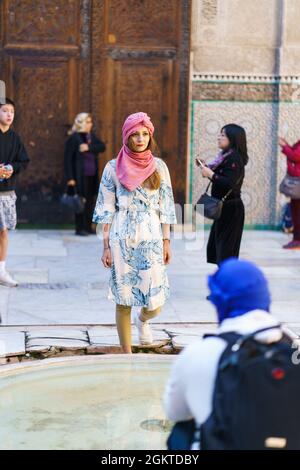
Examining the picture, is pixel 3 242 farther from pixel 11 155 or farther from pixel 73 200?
pixel 73 200

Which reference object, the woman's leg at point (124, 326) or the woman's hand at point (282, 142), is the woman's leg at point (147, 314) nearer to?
the woman's leg at point (124, 326)

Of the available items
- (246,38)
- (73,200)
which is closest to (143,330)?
(73,200)

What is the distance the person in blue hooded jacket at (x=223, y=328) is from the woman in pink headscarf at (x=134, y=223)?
100 inches

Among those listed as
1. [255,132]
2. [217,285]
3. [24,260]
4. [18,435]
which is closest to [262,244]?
[255,132]

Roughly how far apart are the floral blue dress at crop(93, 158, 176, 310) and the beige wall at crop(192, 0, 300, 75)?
5480 mm

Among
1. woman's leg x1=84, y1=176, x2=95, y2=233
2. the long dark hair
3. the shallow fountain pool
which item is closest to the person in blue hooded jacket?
the shallow fountain pool

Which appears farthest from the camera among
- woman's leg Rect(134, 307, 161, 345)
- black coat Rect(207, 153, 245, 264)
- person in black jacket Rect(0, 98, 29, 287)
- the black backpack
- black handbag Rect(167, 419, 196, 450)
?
person in black jacket Rect(0, 98, 29, 287)

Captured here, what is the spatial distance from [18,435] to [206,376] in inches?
65.1

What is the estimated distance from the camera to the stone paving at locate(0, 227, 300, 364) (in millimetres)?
5742

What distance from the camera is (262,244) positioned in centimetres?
1005

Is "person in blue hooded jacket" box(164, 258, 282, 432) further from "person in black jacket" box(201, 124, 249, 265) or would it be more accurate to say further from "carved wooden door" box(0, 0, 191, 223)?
"carved wooden door" box(0, 0, 191, 223)

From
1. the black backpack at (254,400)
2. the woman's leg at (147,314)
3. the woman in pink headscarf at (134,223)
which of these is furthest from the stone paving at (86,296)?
the black backpack at (254,400)

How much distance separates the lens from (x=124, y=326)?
18.0 feet

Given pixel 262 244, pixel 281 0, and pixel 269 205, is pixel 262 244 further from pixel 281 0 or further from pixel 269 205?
pixel 281 0
